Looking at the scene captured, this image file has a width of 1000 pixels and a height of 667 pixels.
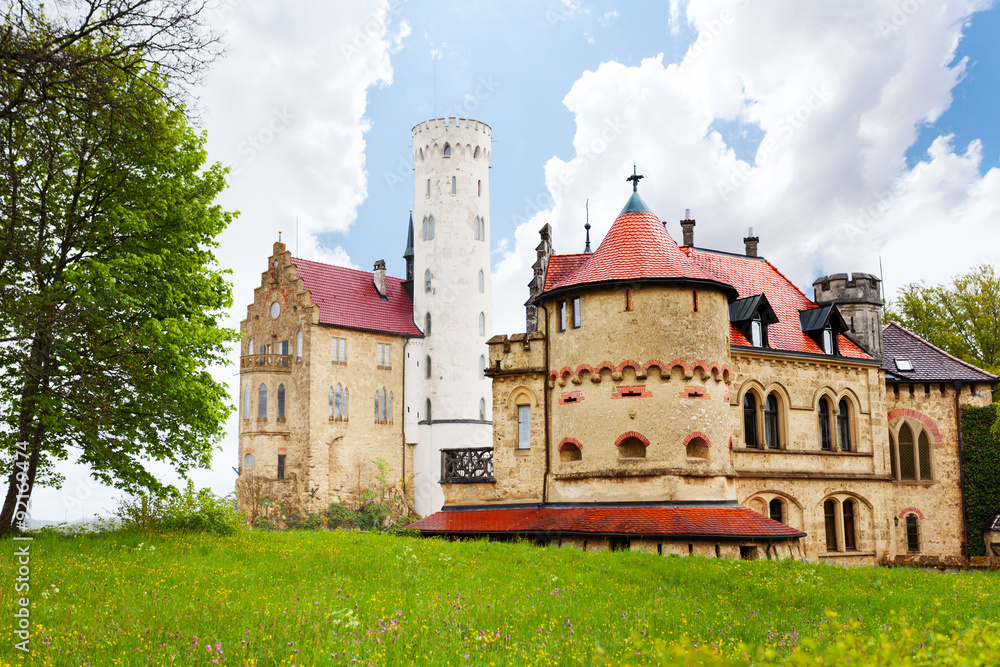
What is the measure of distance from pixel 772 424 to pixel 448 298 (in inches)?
1124

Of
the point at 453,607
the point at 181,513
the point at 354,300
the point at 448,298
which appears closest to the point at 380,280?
the point at 354,300

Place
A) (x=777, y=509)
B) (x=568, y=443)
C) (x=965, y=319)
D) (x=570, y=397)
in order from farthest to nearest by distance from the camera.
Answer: (x=965, y=319) → (x=777, y=509) → (x=568, y=443) → (x=570, y=397)

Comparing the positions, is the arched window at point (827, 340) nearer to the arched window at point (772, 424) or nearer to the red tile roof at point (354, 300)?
the arched window at point (772, 424)

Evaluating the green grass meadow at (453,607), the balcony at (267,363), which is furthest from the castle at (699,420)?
the green grass meadow at (453,607)

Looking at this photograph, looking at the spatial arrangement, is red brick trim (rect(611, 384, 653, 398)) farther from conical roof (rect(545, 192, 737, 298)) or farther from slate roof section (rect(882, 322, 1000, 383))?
slate roof section (rect(882, 322, 1000, 383))

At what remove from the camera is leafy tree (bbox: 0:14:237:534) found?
619 inches

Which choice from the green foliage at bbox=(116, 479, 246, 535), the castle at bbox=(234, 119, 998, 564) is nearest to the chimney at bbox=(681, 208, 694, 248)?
the castle at bbox=(234, 119, 998, 564)

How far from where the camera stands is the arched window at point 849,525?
3008 centimetres

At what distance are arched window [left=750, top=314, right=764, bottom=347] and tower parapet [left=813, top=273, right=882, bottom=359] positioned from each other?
487 centimetres

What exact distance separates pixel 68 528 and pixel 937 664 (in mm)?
18494

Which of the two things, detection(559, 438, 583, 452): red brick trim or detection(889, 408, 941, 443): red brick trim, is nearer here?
detection(559, 438, 583, 452): red brick trim

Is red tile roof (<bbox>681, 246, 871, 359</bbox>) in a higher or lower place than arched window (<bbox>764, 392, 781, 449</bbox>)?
higher

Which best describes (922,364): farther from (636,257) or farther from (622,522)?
(622,522)

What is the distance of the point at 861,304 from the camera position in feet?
106
